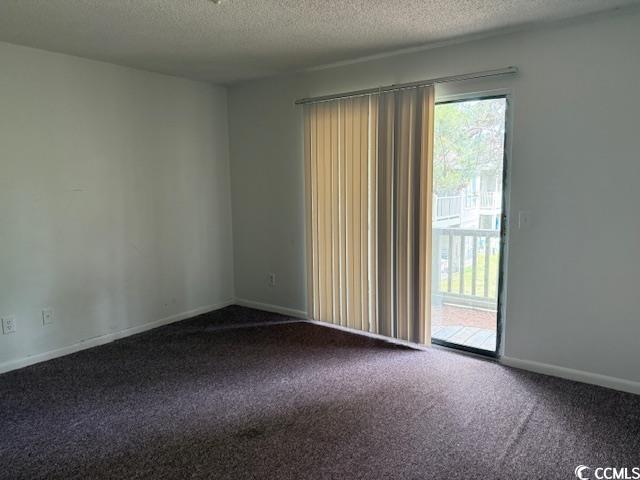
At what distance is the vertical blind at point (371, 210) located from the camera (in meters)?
3.43

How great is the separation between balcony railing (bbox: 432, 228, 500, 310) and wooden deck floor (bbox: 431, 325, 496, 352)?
0.37 metres

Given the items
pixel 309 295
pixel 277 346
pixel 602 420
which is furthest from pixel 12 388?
pixel 602 420

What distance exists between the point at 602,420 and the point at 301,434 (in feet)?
5.52

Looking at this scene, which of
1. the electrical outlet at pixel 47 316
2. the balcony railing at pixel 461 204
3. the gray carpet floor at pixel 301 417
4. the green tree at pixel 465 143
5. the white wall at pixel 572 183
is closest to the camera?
the gray carpet floor at pixel 301 417

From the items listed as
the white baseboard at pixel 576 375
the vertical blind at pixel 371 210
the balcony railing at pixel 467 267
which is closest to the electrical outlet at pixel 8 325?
the vertical blind at pixel 371 210

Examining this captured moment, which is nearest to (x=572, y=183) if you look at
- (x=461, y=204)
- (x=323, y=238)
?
(x=461, y=204)

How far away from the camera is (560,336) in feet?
9.84

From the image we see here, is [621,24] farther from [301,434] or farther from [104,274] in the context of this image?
[104,274]

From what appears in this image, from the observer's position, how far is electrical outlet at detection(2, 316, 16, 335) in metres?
3.20

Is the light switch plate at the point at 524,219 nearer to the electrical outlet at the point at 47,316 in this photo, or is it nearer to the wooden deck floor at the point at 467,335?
the wooden deck floor at the point at 467,335

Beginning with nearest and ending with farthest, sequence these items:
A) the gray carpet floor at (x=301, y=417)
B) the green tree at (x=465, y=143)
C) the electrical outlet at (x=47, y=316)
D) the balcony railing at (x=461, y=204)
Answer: the gray carpet floor at (x=301, y=417) < the electrical outlet at (x=47, y=316) < the green tree at (x=465, y=143) < the balcony railing at (x=461, y=204)

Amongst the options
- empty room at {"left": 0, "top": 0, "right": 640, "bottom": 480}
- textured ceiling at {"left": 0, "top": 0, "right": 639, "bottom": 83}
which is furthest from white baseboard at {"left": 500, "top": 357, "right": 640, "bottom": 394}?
textured ceiling at {"left": 0, "top": 0, "right": 639, "bottom": 83}

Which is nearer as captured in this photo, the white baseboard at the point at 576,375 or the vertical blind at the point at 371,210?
the white baseboard at the point at 576,375

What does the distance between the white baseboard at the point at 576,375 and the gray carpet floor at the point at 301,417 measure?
7cm
